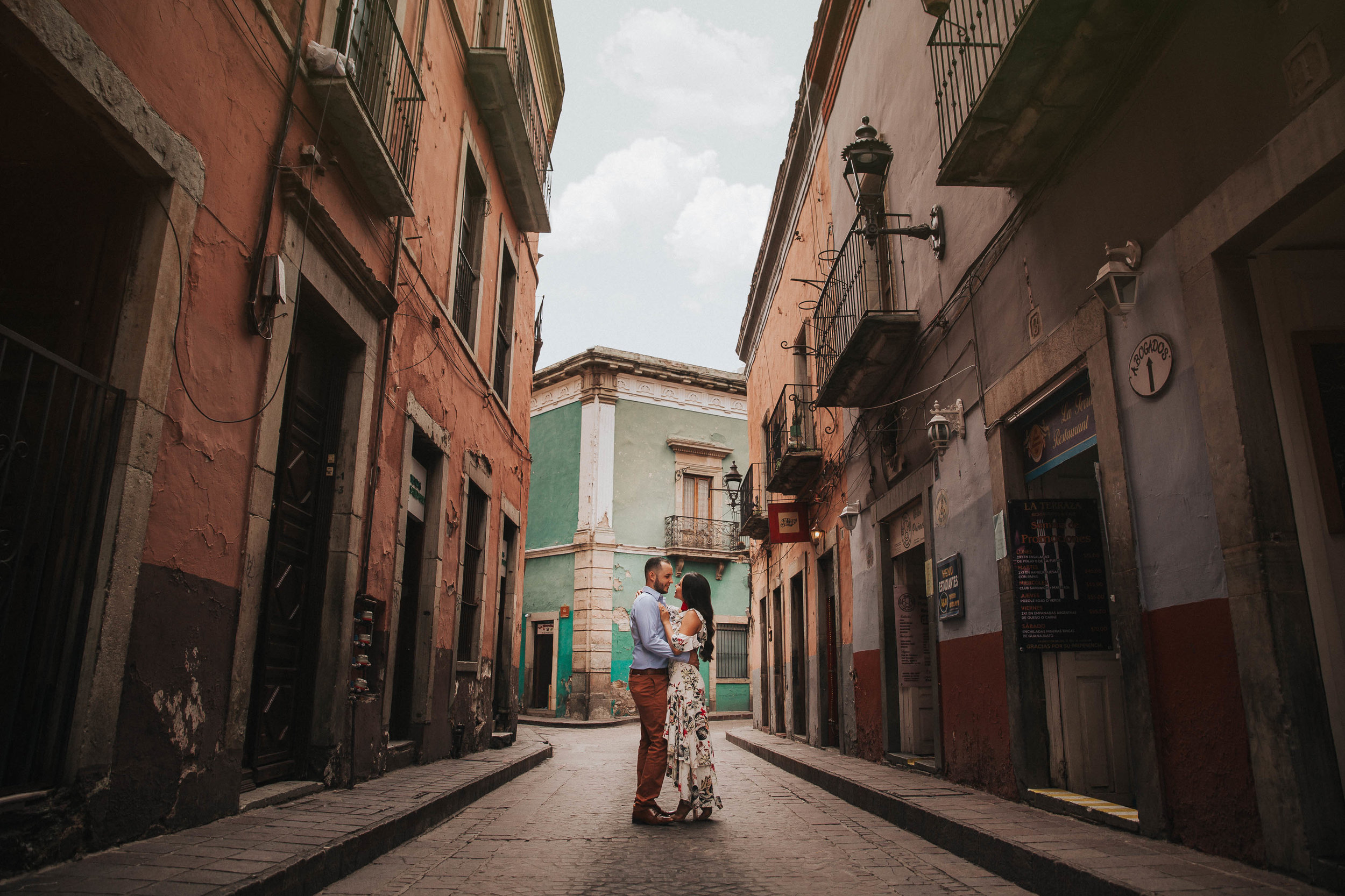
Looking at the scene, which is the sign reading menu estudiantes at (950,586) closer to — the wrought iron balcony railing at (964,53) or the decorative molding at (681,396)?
the wrought iron balcony railing at (964,53)

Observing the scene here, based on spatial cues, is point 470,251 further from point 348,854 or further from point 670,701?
point 348,854

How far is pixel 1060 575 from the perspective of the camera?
562 centimetres

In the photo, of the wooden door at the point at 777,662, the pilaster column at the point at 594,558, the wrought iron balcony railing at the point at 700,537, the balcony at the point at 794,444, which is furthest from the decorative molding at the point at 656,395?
the balcony at the point at 794,444

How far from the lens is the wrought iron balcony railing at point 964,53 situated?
18.4ft

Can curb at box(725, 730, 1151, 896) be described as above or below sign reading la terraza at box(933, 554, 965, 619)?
below

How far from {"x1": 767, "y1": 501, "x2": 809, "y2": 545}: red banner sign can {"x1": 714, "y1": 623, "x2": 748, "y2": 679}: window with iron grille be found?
11.7 m

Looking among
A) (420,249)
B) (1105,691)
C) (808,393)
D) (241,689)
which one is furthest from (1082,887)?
(808,393)

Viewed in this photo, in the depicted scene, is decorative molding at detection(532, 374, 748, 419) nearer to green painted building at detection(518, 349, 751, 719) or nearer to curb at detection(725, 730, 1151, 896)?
green painted building at detection(518, 349, 751, 719)

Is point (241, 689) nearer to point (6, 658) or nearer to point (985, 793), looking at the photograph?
point (6, 658)

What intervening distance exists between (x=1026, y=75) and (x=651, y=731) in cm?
442

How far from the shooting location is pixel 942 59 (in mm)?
6543

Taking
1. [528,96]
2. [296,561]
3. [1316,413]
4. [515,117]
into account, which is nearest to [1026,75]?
[1316,413]

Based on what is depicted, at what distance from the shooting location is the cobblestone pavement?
3783 millimetres

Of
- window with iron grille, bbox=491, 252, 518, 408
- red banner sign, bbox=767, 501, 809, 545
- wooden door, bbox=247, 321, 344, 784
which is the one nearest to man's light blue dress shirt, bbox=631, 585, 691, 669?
wooden door, bbox=247, 321, 344, 784
